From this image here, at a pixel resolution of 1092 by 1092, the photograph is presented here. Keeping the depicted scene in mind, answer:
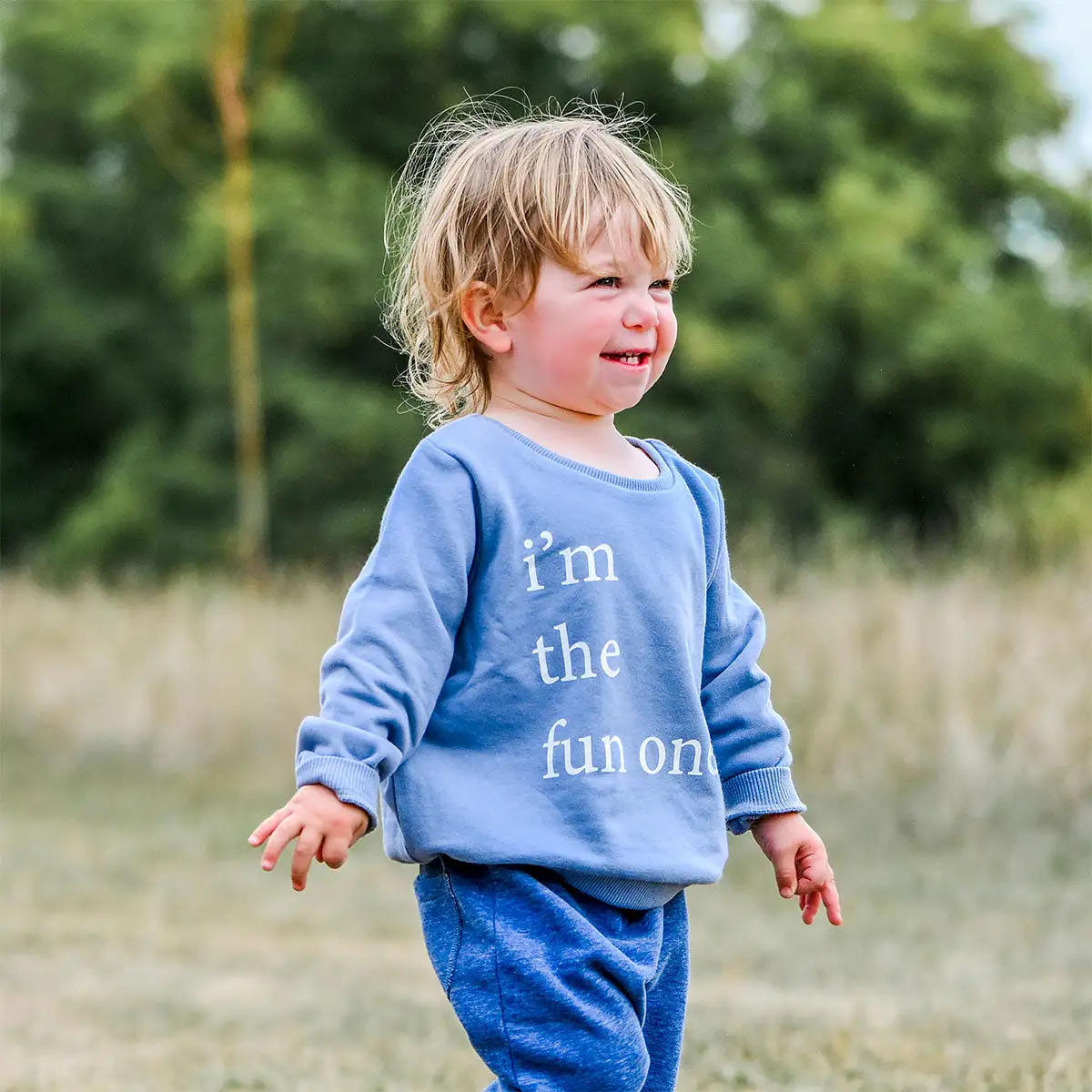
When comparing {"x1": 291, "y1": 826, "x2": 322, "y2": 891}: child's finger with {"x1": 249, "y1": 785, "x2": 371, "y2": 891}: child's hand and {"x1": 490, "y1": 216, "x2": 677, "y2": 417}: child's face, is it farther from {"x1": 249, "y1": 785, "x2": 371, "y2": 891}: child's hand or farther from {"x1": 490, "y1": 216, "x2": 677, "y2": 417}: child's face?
{"x1": 490, "y1": 216, "x2": 677, "y2": 417}: child's face

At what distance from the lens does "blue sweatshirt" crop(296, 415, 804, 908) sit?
2.06 meters

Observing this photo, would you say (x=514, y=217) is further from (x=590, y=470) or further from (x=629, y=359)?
(x=590, y=470)

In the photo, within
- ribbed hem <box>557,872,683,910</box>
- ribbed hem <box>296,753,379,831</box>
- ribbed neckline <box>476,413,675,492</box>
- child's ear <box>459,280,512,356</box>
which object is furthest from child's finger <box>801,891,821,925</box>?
child's ear <box>459,280,512,356</box>

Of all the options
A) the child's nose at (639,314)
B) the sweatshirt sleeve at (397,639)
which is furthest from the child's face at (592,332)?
the sweatshirt sleeve at (397,639)

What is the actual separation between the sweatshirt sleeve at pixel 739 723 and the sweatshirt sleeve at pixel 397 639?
0.45 meters

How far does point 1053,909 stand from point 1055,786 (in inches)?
53.7

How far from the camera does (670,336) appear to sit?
2.33 m

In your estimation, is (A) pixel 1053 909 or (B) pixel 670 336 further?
(A) pixel 1053 909

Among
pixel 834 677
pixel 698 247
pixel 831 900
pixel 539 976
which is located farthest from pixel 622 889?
pixel 698 247

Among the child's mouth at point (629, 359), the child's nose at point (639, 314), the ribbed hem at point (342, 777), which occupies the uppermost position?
the child's nose at point (639, 314)

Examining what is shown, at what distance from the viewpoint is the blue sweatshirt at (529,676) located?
2062mm

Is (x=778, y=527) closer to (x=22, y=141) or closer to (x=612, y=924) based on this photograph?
(x=22, y=141)

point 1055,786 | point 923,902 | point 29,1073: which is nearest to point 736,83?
point 1055,786

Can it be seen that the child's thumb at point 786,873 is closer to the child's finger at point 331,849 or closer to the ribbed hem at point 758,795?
the ribbed hem at point 758,795
